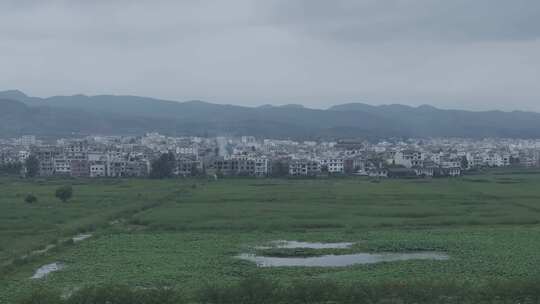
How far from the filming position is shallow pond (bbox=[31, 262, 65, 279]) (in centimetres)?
1663

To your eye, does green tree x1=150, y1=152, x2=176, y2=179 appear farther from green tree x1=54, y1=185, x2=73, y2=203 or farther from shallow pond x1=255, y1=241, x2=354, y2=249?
shallow pond x1=255, y1=241, x2=354, y2=249

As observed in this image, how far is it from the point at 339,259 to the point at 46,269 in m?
7.48

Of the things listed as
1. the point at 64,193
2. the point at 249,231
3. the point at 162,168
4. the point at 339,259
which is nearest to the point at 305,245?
the point at 339,259

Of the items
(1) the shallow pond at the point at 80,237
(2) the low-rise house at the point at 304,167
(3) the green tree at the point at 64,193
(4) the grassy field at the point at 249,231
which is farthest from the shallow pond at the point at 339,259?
(2) the low-rise house at the point at 304,167

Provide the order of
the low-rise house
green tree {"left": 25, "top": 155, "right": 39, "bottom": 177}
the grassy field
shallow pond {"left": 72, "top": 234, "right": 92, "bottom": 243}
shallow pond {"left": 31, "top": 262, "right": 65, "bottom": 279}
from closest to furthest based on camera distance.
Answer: the grassy field, shallow pond {"left": 31, "top": 262, "right": 65, "bottom": 279}, shallow pond {"left": 72, "top": 234, "right": 92, "bottom": 243}, green tree {"left": 25, "top": 155, "right": 39, "bottom": 177}, the low-rise house

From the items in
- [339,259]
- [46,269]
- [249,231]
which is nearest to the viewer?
[46,269]

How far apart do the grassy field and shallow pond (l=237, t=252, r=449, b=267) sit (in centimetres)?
52

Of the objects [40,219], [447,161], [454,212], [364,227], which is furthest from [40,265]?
[447,161]

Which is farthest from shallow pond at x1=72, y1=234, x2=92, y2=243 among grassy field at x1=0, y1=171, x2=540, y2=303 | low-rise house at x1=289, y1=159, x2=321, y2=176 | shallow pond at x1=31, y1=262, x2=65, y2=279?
low-rise house at x1=289, y1=159, x2=321, y2=176

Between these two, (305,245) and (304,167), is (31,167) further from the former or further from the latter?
(305,245)

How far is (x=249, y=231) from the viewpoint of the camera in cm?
2416

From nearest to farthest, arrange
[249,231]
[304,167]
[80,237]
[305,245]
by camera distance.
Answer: [305,245]
[80,237]
[249,231]
[304,167]

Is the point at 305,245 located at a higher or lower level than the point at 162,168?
lower

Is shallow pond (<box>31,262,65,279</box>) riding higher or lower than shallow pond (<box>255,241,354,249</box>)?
lower
